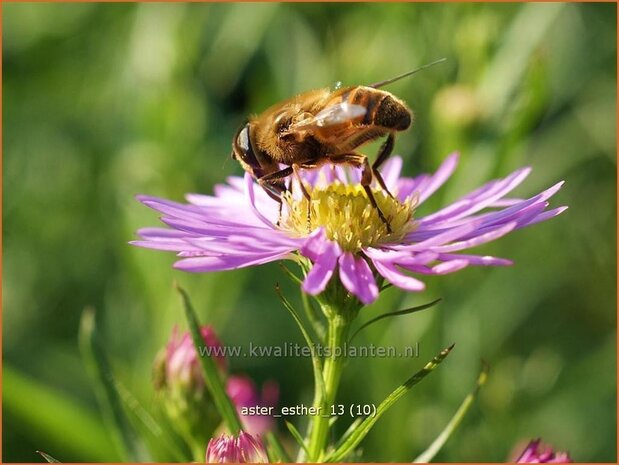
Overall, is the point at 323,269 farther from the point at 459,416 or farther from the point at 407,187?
the point at 407,187

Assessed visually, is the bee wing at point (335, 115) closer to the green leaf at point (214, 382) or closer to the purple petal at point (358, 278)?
the purple petal at point (358, 278)

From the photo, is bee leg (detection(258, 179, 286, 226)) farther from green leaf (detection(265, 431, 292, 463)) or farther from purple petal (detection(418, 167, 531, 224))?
green leaf (detection(265, 431, 292, 463))

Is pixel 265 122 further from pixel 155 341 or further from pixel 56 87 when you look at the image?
pixel 56 87

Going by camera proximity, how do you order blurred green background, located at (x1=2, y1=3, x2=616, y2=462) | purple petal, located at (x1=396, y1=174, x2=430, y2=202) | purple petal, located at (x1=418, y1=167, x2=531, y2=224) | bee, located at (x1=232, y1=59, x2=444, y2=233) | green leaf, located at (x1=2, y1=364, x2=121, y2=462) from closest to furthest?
bee, located at (x1=232, y1=59, x2=444, y2=233) → purple petal, located at (x1=418, y1=167, x2=531, y2=224) → purple petal, located at (x1=396, y1=174, x2=430, y2=202) → green leaf, located at (x1=2, y1=364, x2=121, y2=462) → blurred green background, located at (x1=2, y1=3, x2=616, y2=462)

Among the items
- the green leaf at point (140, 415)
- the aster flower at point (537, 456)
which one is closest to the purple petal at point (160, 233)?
the green leaf at point (140, 415)

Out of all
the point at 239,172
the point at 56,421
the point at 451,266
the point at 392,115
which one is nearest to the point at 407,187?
the point at 392,115

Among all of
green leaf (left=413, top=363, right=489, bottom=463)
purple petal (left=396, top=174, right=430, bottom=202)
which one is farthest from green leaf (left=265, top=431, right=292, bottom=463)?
purple petal (left=396, top=174, right=430, bottom=202)
